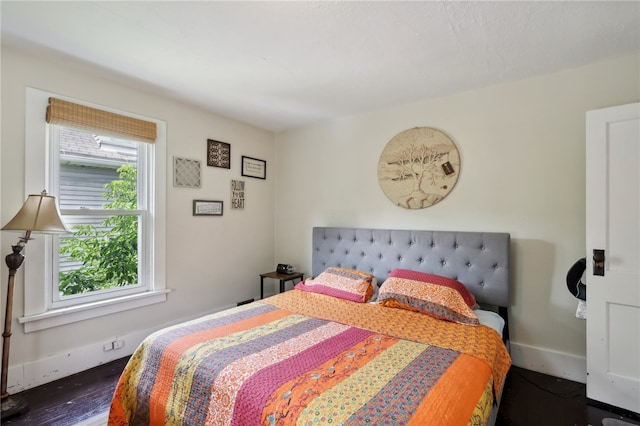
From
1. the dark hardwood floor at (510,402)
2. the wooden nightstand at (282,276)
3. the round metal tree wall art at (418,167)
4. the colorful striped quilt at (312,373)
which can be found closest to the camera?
the colorful striped quilt at (312,373)

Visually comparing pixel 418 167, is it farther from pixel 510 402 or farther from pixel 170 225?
pixel 170 225

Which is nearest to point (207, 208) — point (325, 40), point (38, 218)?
point (38, 218)

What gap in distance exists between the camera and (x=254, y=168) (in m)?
3.71

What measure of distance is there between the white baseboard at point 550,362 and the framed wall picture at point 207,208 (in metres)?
3.02

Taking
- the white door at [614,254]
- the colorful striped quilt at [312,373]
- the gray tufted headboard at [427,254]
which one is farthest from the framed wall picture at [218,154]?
the white door at [614,254]

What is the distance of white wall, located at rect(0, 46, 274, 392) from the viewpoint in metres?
2.05

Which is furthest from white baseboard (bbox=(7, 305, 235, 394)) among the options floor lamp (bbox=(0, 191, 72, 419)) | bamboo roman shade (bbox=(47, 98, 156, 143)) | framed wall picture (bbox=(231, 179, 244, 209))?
bamboo roman shade (bbox=(47, 98, 156, 143))

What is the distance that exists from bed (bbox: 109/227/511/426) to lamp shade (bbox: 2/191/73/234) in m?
0.94

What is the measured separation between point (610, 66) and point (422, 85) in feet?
4.08

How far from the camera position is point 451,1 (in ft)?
5.03

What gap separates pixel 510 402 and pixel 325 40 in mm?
2631

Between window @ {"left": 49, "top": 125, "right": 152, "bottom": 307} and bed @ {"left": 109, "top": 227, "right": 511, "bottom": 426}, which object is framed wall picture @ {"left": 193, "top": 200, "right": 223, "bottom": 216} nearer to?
window @ {"left": 49, "top": 125, "right": 152, "bottom": 307}

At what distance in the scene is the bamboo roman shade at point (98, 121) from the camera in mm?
2176

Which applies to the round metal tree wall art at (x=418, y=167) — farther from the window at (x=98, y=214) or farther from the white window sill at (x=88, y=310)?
the white window sill at (x=88, y=310)
